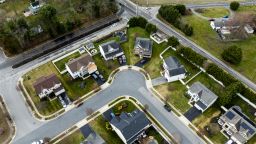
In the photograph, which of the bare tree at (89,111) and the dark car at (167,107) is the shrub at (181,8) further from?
the bare tree at (89,111)

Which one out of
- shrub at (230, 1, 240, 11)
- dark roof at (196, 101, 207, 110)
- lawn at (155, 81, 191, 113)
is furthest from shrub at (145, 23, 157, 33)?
shrub at (230, 1, 240, 11)

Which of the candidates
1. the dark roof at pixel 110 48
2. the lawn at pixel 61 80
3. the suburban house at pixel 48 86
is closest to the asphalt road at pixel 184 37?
the dark roof at pixel 110 48

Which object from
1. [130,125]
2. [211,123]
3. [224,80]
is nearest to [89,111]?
[130,125]

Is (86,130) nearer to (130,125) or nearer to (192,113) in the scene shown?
(130,125)

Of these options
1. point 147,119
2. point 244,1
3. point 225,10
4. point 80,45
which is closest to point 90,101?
point 147,119

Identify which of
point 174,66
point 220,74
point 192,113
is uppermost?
point 174,66

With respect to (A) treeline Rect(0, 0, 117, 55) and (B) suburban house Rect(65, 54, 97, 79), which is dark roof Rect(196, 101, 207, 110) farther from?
(A) treeline Rect(0, 0, 117, 55)

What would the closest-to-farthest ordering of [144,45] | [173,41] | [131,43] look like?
[144,45]
[173,41]
[131,43]
